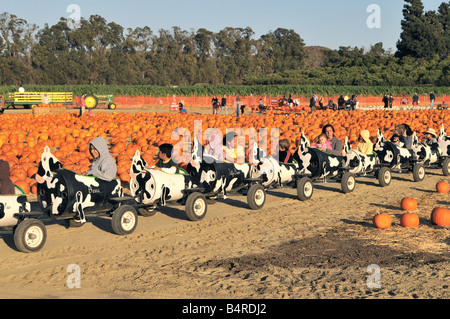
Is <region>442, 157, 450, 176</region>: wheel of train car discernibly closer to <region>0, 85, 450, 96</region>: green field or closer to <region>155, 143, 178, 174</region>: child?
<region>155, 143, 178, 174</region>: child

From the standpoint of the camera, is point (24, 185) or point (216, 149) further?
point (24, 185)

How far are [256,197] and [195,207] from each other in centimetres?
178

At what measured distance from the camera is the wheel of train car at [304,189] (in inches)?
514

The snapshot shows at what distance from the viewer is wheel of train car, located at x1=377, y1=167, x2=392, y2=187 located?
49.4 ft

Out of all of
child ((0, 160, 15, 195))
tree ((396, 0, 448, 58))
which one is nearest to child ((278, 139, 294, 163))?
child ((0, 160, 15, 195))

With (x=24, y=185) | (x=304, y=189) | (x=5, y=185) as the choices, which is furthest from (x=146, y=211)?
(x=24, y=185)

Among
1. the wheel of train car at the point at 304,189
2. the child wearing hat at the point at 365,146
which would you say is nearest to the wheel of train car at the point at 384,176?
the child wearing hat at the point at 365,146

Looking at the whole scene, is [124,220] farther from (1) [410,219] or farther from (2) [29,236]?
(1) [410,219]

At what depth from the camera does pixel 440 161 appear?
17234 mm

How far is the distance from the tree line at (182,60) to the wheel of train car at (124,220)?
92.5 metres

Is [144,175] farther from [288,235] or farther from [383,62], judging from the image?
[383,62]

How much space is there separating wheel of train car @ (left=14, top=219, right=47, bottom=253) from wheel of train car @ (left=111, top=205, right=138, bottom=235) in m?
1.28

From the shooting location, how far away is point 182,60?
141125 mm

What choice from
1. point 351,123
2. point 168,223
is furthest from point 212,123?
point 168,223
